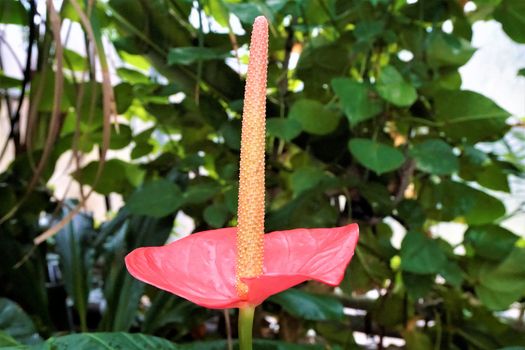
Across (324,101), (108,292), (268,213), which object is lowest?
(108,292)

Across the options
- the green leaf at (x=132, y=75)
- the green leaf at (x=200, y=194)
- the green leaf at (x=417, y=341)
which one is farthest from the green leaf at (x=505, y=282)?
the green leaf at (x=132, y=75)

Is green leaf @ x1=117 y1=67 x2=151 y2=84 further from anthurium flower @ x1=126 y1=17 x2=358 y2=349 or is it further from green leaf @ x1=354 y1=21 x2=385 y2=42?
anthurium flower @ x1=126 y1=17 x2=358 y2=349

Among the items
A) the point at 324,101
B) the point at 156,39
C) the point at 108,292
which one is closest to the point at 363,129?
the point at 324,101

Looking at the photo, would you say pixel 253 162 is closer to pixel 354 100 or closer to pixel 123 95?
pixel 354 100

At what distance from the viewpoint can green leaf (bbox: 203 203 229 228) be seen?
1.88ft

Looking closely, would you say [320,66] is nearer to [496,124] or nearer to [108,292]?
[496,124]

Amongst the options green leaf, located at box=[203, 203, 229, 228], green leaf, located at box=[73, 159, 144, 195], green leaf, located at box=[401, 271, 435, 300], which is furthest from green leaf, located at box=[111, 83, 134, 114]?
green leaf, located at box=[401, 271, 435, 300]

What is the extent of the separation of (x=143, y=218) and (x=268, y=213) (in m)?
0.21

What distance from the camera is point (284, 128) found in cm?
54

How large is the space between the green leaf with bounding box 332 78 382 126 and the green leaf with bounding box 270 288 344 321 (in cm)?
19

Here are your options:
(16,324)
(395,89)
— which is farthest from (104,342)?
(395,89)

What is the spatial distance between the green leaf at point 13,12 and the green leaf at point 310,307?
440mm

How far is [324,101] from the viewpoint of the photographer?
2.27 feet

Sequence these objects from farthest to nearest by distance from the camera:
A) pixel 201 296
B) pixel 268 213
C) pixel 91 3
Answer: pixel 268 213 → pixel 91 3 → pixel 201 296
